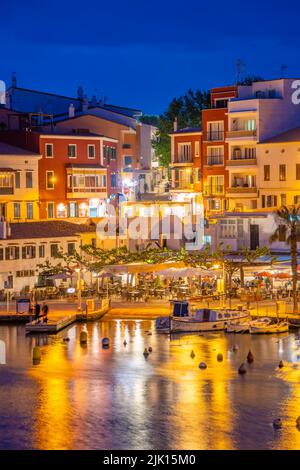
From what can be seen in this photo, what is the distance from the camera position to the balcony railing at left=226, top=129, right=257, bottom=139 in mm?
66562

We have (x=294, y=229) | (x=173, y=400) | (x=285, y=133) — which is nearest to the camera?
(x=173, y=400)

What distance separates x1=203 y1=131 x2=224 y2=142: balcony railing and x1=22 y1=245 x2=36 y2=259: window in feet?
54.3

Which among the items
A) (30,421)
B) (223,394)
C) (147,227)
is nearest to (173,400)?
(223,394)

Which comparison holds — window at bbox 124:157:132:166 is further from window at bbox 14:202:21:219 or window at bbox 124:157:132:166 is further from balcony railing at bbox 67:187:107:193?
window at bbox 14:202:21:219

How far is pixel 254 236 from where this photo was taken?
6122 centimetres

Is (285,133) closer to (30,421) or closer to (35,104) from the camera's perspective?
(35,104)

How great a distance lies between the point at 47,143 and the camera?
69.9 meters

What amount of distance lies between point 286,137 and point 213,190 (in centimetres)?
717

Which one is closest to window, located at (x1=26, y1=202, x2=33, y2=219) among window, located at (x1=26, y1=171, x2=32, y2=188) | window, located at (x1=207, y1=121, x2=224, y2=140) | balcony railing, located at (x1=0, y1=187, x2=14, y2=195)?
window, located at (x1=26, y1=171, x2=32, y2=188)

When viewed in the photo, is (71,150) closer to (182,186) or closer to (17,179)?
(17,179)

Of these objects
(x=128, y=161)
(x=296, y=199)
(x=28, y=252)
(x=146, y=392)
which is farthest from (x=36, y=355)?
(x=128, y=161)
